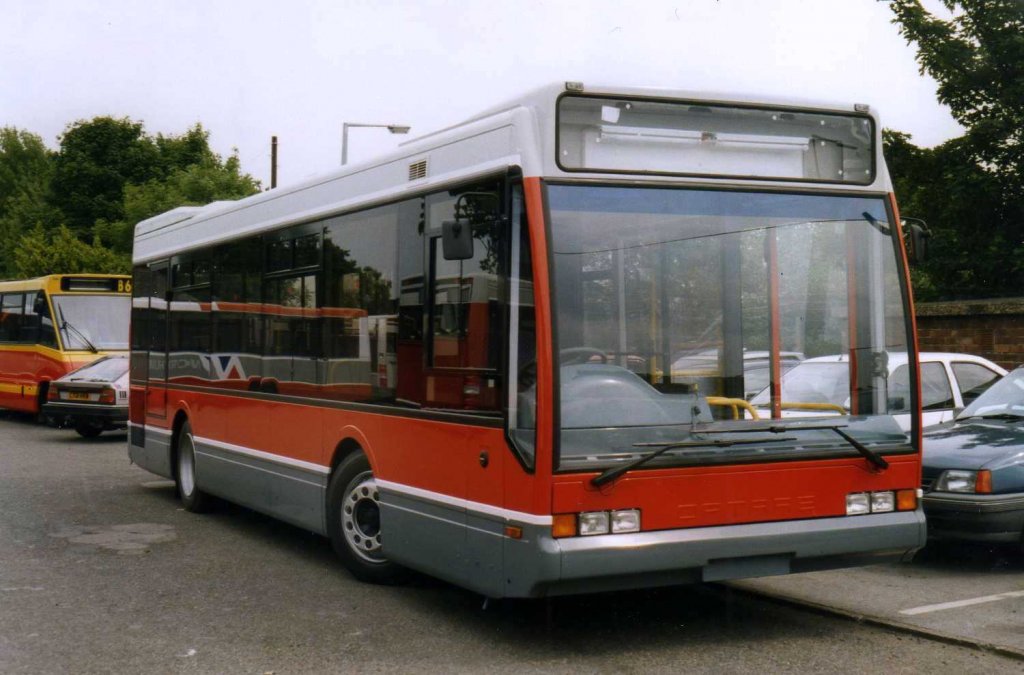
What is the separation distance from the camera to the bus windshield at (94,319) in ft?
81.1

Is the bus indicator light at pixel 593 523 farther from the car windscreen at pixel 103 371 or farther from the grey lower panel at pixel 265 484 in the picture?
the car windscreen at pixel 103 371

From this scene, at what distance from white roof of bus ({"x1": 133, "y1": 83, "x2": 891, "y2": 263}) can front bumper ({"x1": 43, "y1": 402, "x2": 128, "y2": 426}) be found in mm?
11618

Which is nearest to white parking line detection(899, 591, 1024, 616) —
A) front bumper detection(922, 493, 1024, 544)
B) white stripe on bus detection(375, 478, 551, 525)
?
Answer: front bumper detection(922, 493, 1024, 544)

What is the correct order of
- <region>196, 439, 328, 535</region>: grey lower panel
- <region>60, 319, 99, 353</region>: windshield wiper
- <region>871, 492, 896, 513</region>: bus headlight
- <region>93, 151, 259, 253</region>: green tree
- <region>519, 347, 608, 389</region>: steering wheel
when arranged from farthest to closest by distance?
<region>93, 151, 259, 253</region>: green tree
<region>60, 319, 99, 353</region>: windshield wiper
<region>196, 439, 328, 535</region>: grey lower panel
<region>871, 492, 896, 513</region>: bus headlight
<region>519, 347, 608, 389</region>: steering wheel

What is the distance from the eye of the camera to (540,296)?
251 inches

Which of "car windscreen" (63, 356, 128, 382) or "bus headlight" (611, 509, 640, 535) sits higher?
"car windscreen" (63, 356, 128, 382)

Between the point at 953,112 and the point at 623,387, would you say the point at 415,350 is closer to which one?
the point at 623,387

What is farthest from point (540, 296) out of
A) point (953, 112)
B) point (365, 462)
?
point (953, 112)

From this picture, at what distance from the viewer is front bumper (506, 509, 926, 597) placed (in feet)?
20.6

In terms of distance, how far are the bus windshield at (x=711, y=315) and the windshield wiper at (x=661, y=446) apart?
1 cm

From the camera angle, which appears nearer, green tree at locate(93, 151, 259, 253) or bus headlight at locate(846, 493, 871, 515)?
bus headlight at locate(846, 493, 871, 515)

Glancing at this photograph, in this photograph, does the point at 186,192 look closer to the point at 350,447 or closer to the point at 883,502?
the point at 350,447

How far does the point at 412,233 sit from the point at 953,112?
16.0m

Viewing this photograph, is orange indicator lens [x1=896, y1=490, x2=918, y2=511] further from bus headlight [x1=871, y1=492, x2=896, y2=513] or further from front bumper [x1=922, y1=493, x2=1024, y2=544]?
front bumper [x1=922, y1=493, x2=1024, y2=544]
